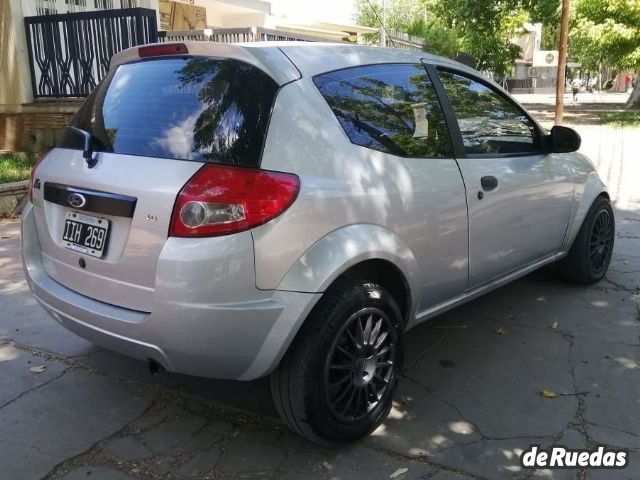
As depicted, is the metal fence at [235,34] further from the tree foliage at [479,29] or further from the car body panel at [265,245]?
the tree foliage at [479,29]

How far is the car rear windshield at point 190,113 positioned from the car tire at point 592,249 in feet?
9.99

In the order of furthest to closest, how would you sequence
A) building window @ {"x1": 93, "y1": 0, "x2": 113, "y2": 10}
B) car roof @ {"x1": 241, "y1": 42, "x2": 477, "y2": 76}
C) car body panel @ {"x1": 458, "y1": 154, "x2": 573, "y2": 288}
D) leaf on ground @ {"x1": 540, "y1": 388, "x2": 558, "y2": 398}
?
building window @ {"x1": 93, "y1": 0, "x2": 113, "y2": 10}
car body panel @ {"x1": 458, "y1": 154, "x2": 573, "y2": 288}
leaf on ground @ {"x1": 540, "y1": 388, "x2": 558, "y2": 398}
car roof @ {"x1": 241, "y1": 42, "x2": 477, "y2": 76}

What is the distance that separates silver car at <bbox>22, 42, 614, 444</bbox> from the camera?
7.84ft

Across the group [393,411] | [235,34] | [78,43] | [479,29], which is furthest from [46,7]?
Answer: [479,29]

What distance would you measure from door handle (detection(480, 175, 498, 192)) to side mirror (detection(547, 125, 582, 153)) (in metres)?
0.82

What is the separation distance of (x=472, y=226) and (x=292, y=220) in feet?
4.25

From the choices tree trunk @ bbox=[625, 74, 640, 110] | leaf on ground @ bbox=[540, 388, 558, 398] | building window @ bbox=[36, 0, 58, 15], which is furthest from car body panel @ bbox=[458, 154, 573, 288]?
tree trunk @ bbox=[625, 74, 640, 110]

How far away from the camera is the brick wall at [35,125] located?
8.99 metres

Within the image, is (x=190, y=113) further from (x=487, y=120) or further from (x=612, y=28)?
(x=612, y=28)

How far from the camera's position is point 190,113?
2611 millimetres

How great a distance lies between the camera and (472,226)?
3.35 metres

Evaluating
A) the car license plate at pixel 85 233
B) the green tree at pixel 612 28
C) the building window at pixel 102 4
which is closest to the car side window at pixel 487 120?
the car license plate at pixel 85 233

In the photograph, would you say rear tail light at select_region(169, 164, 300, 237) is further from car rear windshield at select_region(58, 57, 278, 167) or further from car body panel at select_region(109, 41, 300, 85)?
car body panel at select_region(109, 41, 300, 85)

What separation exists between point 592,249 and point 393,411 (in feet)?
8.42
